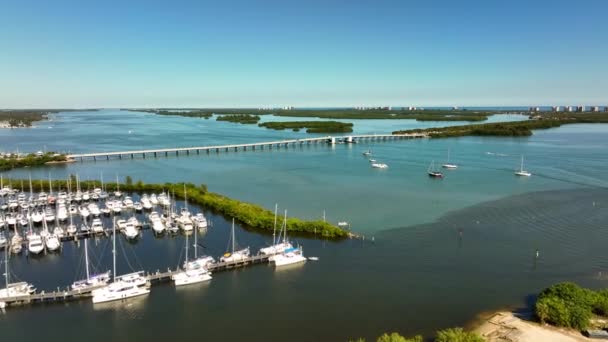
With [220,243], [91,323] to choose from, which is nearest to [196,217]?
[220,243]

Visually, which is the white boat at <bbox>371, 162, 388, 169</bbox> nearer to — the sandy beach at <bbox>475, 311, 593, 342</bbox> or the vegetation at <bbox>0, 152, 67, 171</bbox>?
the sandy beach at <bbox>475, 311, 593, 342</bbox>

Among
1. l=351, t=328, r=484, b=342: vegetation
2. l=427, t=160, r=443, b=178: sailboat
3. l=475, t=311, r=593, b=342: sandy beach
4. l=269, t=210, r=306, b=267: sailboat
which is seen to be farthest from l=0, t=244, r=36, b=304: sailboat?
l=427, t=160, r=443, b=178: sailboat

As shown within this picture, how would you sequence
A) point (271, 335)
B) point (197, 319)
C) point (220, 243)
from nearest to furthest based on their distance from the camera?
1. point (271, 335)
2. point (197, 319)
3. point (220, 243)

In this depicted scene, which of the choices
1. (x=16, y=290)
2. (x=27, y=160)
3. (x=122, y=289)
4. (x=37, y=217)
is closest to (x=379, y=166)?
Answer: (x=37, y=217)

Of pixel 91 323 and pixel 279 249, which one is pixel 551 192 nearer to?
pixel 279 249

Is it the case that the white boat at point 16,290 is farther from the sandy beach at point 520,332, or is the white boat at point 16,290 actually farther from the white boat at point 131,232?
the sandy beach at point 520,332

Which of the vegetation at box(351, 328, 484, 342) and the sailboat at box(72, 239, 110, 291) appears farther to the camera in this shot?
the sailboat at box(72, 239, 110, 291)
